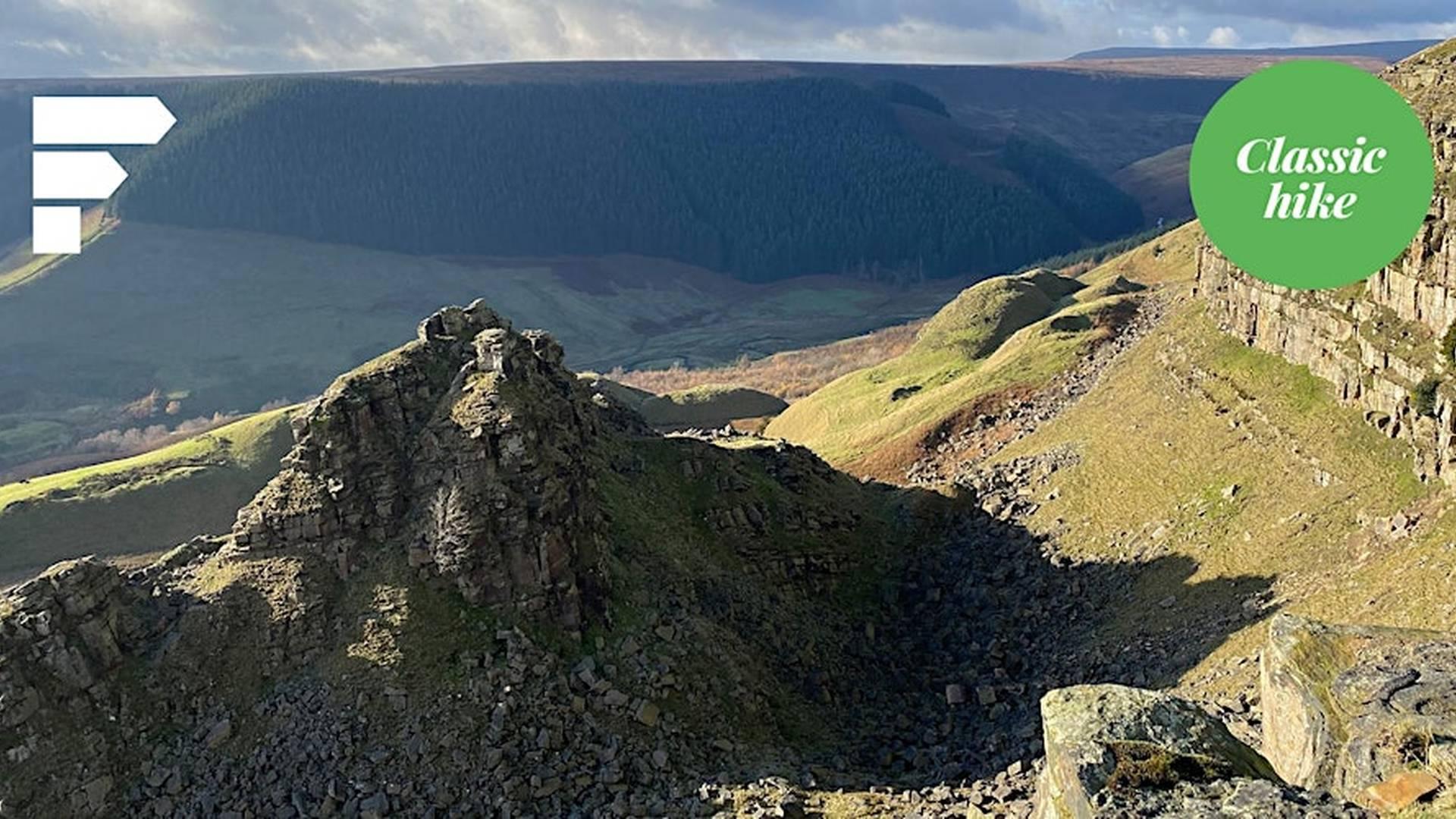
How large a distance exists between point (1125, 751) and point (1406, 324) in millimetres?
35514

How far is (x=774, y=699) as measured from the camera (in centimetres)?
3547

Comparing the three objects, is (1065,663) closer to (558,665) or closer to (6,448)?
(558,665)

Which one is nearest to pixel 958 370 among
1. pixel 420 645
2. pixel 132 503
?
pixel 132 503

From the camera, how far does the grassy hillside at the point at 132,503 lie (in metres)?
77.1

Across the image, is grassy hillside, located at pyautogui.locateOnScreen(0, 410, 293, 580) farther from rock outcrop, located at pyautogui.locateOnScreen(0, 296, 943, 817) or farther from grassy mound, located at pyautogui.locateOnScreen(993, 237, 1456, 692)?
grassy mound, located at pyautogui.locateOnScreen(993, 237, 1456, 692)

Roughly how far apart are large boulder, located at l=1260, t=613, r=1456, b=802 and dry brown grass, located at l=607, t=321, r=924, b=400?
110391mm

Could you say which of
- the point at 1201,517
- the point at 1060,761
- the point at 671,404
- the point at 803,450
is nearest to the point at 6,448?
the point at 671,404

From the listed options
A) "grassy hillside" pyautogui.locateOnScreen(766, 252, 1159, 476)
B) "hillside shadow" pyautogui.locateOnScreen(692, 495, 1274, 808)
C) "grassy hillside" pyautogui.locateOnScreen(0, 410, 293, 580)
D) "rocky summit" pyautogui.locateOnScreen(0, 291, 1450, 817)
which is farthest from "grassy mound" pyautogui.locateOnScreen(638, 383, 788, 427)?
"rocky summit" pyautogui.locateOnScreen(0, 291, 1450, 817)

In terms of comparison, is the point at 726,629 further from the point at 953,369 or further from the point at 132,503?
the point at 953,369

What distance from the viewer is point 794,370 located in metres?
163

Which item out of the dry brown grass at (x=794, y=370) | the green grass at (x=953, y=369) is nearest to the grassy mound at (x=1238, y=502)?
the green grass at (x=953, y=369)

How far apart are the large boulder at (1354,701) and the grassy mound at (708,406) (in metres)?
90.9

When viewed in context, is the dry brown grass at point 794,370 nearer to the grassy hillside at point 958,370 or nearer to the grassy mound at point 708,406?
the grassy mound at point 708,406

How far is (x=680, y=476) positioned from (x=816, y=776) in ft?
59.4
